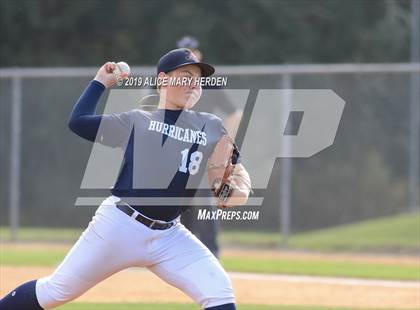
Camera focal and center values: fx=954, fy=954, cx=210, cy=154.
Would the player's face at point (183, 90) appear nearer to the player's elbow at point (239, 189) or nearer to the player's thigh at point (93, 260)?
the player's elbow at point (239, 189)

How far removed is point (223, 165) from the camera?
5.82m

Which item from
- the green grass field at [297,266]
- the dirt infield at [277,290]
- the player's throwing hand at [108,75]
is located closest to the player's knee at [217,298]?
the player's throwing hand at [108,75]

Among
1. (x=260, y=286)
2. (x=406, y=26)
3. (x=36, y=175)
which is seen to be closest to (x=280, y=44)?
(x=406, y=26)

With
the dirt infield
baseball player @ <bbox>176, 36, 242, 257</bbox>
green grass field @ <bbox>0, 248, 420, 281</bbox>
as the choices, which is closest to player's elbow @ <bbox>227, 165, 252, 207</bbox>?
the dirt infield

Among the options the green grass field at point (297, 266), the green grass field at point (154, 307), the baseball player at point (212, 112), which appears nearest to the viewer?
the green grass field at point (154, 307)

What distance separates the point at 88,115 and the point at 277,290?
5010mm

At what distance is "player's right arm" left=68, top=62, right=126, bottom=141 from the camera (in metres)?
5.51

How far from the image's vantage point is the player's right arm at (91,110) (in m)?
5.51

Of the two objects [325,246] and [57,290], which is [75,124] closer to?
[57,290]

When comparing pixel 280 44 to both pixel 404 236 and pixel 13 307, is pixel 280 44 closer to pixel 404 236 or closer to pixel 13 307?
pixel 404 236

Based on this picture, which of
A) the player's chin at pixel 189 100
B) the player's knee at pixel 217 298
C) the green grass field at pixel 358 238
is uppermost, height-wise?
the player's chin at pixel 189 100

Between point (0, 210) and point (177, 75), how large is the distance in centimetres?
1114

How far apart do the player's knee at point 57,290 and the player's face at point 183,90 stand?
1.21 metres

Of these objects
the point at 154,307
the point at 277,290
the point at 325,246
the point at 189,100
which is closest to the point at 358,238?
the point at 325,246
